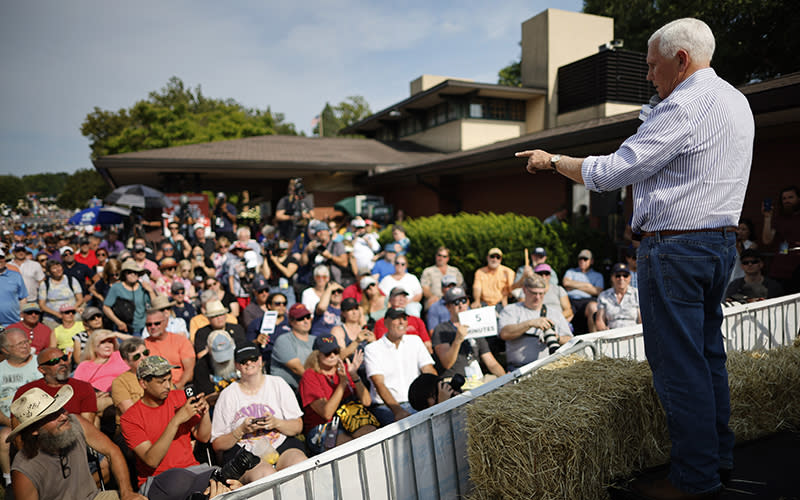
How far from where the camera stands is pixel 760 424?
2660 millimetres

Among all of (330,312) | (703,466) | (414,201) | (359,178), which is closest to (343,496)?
(703,466)

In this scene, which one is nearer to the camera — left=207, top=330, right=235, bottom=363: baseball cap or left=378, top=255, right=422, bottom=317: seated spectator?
left=207, top=330, right=235, bottom=363: baseball cap

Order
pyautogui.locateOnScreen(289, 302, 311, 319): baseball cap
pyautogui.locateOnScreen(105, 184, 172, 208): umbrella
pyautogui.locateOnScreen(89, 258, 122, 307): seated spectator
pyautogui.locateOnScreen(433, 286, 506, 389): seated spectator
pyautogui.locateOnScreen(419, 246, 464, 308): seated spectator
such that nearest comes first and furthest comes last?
pyautogui.locateOnScreen(433, 286, 506, 389): seated spectator, pyautogui.locateOnScreen(289, 302, 311, 319): baseball cap, pyautogui.locateOnScreen(419, 246, 464, 308): seated spectator, pyautogui.locateOnScreen(89, 258, 122, 307): seated spectator, pyautogui.locateOnScreen(105, 184, 172, 208): umbrella

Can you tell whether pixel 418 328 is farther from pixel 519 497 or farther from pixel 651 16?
Result: pixel 651 16

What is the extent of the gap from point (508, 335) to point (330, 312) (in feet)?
8.53

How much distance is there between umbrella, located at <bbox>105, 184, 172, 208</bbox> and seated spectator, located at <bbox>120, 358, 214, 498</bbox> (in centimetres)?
887

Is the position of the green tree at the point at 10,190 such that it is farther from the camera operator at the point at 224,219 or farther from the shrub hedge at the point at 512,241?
the shrub hedge at the point at 512,241

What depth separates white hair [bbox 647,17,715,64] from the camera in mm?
1901

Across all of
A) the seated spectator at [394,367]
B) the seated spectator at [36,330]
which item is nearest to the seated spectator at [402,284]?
the seated spectator at [394,367]

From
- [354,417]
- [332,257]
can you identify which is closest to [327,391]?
[354,417]

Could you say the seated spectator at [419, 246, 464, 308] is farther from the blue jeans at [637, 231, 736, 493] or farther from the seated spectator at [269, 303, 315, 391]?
the blue jeans at [637, 231, 736, 493]

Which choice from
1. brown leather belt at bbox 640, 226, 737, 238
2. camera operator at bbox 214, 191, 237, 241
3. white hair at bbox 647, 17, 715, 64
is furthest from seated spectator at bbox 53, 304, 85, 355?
white hair at bbox 647, 17, 715, 64

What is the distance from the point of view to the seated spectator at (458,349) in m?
5.07

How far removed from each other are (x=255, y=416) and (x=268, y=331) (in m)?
1.85
